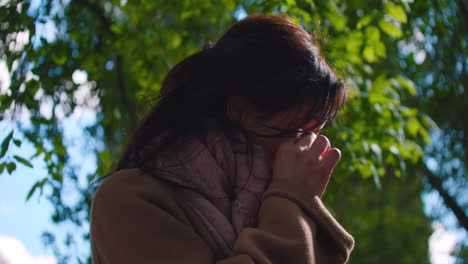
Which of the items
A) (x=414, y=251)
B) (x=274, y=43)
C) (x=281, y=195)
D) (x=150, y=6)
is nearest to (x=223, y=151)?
(x=281, y=195)

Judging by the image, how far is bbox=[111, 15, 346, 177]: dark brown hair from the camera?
1562 millimetres

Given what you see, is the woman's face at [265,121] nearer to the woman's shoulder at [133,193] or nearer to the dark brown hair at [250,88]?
the dark brown hair at [250,88]

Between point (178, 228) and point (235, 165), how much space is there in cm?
28

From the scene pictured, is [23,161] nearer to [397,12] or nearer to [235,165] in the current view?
[235,165]

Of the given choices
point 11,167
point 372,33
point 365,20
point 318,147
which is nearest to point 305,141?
point 318,147

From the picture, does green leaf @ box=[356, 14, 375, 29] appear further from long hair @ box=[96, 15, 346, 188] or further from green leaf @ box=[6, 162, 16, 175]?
green leaf @ box=[6, 162, 16, 175]

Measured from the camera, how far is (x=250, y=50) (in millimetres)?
1603

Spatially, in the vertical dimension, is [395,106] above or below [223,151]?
below

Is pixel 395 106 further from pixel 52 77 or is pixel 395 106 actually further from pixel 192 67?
pixel 192 67

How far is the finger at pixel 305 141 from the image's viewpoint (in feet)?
5.07

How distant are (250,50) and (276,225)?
1.68 ft

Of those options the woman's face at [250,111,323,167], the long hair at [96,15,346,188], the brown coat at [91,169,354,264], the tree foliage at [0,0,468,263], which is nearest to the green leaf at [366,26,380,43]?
the tree foliage at [0,0,468,263]

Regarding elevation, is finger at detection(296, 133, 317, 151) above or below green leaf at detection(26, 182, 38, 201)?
above

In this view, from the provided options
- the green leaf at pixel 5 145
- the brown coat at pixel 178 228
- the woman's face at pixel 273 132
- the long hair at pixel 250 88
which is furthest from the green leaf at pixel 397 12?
the green leaf at pixel 5 145
